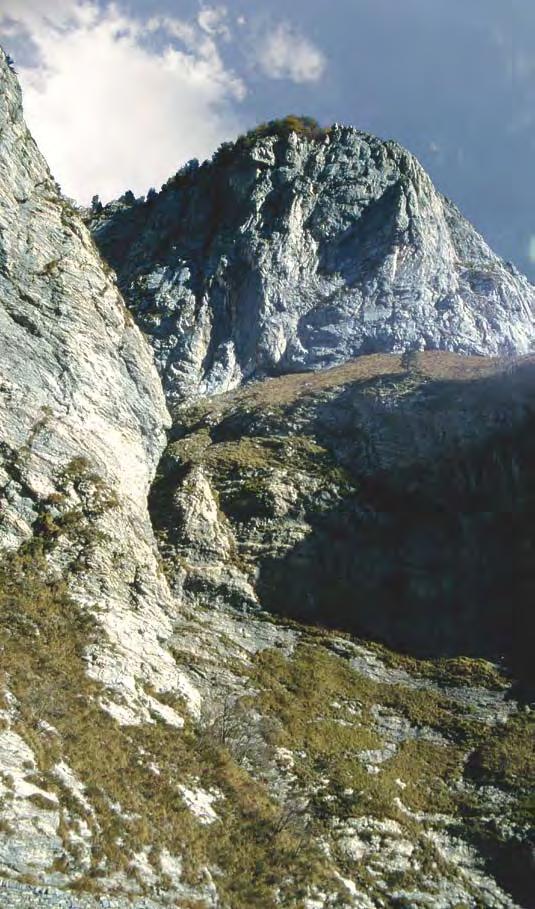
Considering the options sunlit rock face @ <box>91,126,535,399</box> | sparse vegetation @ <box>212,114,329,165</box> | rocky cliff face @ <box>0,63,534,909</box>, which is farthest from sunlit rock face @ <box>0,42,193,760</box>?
sparse vegetation @ <box>212,114,329,165</box>

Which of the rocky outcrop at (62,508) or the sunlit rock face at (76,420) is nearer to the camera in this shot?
the rocky outcrop at (62,508)

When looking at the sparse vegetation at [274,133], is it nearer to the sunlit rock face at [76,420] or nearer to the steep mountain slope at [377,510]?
the sunlit rock face at [76,420]

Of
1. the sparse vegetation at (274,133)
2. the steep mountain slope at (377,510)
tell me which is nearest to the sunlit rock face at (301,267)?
the sparse vegetation at (274,133)

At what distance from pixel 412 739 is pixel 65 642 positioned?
57.9 feet

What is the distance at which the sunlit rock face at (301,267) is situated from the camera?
75.7 metres

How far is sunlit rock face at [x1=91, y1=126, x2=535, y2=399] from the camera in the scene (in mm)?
75688

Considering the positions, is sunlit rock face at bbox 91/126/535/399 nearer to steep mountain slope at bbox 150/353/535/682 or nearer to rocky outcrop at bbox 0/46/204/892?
steep mountain slope at bbox 150/353/535/682

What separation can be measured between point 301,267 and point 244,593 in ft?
162

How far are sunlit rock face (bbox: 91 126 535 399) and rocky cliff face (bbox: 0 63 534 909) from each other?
56 cm

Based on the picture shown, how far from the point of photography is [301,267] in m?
82.4

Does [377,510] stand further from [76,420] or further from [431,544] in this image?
[76,420]

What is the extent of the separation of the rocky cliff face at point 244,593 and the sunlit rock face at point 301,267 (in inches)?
21.9

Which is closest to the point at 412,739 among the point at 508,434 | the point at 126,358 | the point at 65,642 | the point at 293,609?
the point at 293,609

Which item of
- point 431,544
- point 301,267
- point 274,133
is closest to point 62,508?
point 431,544
